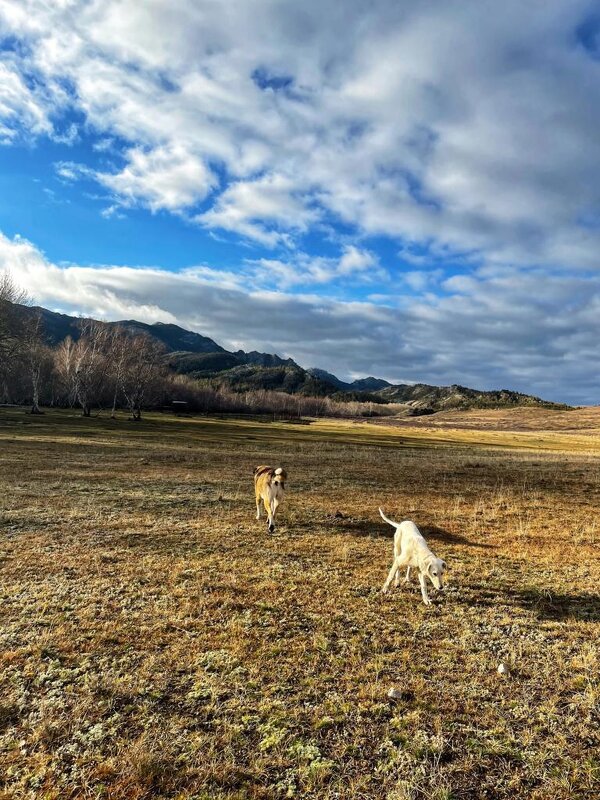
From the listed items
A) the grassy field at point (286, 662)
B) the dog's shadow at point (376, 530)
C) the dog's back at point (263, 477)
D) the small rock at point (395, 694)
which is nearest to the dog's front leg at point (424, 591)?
the grassy field at point (286, 662)

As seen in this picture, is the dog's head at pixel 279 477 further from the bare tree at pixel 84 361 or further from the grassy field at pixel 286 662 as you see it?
the bare tree at pixel 84 361

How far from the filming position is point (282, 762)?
14.9ft

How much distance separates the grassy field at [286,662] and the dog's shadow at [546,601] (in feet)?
0.19

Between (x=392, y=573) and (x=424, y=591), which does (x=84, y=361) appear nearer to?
(x=392, y=573)

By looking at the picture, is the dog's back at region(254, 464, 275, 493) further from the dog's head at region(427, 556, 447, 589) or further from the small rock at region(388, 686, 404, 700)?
the small rock at region(388, 686, 404, 700)

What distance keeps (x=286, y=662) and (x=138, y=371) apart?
3260 inches

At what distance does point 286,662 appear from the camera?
6441 millimetres

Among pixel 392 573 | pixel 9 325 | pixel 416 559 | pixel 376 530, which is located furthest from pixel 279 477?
pixel 9 325

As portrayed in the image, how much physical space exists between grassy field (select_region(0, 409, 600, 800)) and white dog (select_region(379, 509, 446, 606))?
0.43 m

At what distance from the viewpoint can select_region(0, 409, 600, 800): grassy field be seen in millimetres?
4457

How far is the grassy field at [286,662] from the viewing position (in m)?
4.46

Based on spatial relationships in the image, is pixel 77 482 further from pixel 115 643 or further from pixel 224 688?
pixel 224 688

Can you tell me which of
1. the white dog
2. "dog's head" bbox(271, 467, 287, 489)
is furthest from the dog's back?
the white dog

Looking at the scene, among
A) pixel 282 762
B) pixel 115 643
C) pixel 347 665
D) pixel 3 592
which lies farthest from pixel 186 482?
pixel 282 762
